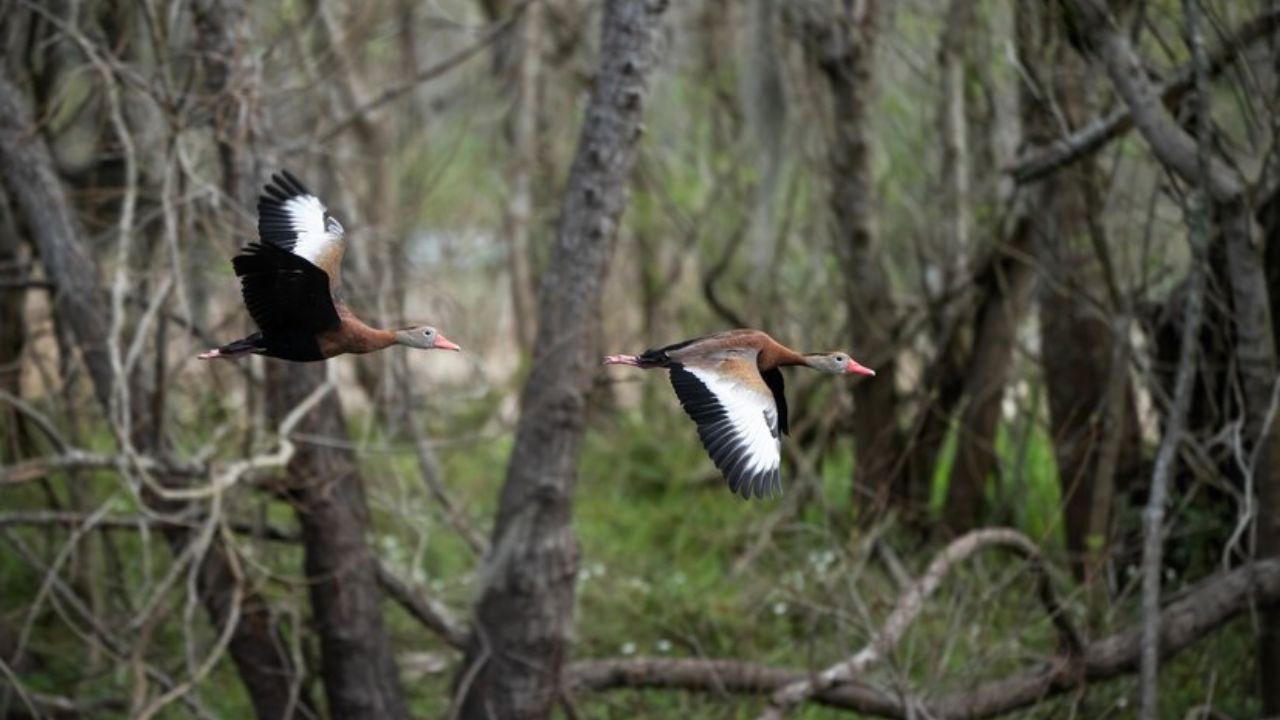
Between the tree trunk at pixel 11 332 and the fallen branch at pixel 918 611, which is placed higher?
the tree trunk at pixel 11 332

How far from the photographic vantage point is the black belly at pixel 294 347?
2803 millimetres

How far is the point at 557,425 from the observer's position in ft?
23.1

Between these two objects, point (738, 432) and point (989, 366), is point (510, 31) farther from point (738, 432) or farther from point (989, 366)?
point (738, 432)

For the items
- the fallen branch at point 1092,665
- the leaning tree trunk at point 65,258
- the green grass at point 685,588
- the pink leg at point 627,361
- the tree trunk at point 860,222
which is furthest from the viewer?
the tree trunk at point 860,222

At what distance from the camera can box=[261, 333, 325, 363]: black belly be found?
2.80 meters

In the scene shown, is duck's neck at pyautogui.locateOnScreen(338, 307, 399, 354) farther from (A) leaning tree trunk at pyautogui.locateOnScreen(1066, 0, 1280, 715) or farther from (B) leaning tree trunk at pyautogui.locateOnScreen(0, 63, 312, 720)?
(A) leaning tree trunk at pyautogui.locateOnScreen(1066, 0, 1280, 715)

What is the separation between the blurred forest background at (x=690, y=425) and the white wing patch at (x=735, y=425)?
324 cm

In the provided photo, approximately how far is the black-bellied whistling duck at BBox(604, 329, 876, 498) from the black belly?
1.84ft

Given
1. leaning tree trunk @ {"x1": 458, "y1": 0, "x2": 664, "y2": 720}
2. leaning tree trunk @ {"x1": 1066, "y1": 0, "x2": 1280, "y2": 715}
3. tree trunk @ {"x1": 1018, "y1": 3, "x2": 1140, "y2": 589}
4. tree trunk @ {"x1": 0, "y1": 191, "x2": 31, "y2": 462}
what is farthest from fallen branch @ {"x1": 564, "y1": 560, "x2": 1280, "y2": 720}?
tree trunk @ {"x1": 0, "y1": 191, "x2": 31, "y2": 462}

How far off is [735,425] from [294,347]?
0.87 meters

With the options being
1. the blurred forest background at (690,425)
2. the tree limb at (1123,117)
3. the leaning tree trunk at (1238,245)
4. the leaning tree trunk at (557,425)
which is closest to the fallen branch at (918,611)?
the blurred forest background at (690,425)

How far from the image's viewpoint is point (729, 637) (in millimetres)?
8727

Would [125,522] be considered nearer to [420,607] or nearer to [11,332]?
[420,607]

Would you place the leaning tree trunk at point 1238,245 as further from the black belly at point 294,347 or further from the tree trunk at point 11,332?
the tree trunk at point 11,332
